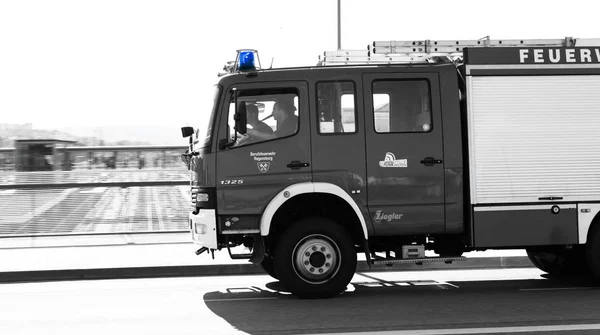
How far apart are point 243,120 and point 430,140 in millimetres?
2146

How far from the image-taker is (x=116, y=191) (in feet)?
47.3

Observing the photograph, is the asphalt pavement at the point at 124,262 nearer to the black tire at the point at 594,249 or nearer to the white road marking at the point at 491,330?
A: the black tire at the point at 594,249

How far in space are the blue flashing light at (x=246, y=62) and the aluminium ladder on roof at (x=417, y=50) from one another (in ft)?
2.99

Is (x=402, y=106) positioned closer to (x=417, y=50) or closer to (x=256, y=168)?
(x=417, y=50)

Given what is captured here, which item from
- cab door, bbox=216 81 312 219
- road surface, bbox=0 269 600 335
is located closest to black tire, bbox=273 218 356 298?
road surface, bbox=0 269 600 335

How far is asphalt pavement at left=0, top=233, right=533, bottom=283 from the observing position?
11398mm

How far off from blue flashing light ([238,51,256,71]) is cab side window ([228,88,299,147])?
0.96ft

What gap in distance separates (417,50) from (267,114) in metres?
2.04

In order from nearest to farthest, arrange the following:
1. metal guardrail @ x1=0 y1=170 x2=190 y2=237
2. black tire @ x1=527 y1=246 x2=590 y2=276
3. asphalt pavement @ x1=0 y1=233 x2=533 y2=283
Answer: black tire @ x1=527 y1=246 x2=590 y2=276 < asphalt pavement @ x1=0 y1=233 x2=533 y2=283 < metal guardrail @ x1=0 y1=170 x2=190 y2=237

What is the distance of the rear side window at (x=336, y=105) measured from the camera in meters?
9.32

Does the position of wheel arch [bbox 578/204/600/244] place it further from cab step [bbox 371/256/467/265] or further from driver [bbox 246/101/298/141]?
driver [bbox 246/101/298/141]

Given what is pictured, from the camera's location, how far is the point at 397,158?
30.5 feet

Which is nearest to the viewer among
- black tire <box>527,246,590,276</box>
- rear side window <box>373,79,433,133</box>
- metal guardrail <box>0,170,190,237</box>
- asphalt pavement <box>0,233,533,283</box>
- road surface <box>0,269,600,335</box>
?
road surface <box>0,269,600,335</box>

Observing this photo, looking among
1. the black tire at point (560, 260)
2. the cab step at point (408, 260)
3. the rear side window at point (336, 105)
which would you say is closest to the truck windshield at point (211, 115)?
the rear side window at point (336, 105)
